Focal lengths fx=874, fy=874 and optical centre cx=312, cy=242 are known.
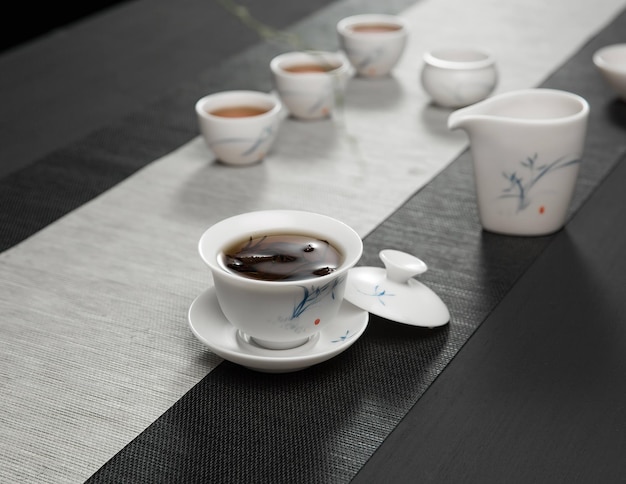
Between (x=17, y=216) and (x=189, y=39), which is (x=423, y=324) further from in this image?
(x=189, y=39)

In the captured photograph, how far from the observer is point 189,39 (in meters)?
2.02

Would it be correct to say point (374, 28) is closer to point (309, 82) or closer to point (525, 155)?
point (309, 82)

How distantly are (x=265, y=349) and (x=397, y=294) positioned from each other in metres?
0.16

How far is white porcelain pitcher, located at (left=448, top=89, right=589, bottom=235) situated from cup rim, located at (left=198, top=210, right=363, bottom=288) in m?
0.30

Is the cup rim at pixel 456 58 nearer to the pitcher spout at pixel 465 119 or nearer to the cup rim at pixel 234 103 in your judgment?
the cup rim at pixel 234 103

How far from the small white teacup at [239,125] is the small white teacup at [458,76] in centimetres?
34

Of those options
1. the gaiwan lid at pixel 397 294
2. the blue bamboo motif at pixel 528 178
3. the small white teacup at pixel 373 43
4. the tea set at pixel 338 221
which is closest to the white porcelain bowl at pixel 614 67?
the tea set at pixel 338 221

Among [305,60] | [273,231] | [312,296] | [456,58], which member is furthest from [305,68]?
[312,296]

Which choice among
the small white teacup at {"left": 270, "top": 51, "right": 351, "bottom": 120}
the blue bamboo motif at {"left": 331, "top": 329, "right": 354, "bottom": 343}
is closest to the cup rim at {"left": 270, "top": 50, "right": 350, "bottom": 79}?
the small white teacup at {"left": 270, "top": 51, "right": 351, "bottom": 120}

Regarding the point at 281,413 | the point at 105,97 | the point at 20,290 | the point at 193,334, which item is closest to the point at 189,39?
the point at 105,97

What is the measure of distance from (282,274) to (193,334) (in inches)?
6.6

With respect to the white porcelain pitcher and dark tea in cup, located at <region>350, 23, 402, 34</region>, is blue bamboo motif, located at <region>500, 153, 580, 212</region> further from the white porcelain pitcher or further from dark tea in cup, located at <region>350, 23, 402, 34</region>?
dark tea in cup, located at <region>350, 23, 402, 34</region>

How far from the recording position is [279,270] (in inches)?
33.8

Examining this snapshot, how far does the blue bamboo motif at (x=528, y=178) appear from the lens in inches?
44.9
